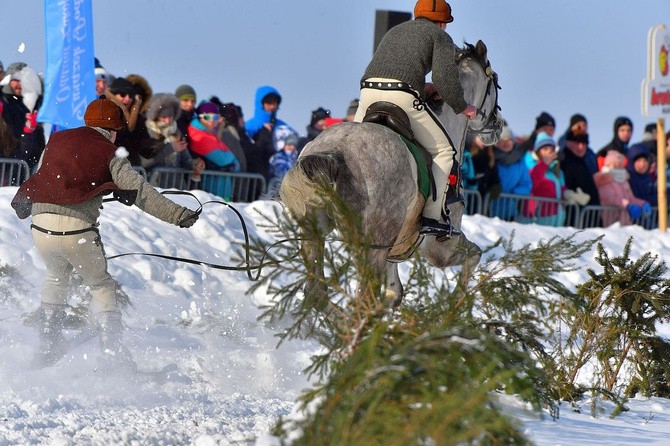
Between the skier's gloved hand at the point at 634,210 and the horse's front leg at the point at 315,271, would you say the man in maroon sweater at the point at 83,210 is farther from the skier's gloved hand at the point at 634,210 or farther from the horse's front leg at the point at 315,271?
the skier's gloved hand at the point at 634,210

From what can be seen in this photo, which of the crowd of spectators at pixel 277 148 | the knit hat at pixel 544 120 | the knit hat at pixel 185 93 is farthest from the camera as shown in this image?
the knit hat at pixel 544 120

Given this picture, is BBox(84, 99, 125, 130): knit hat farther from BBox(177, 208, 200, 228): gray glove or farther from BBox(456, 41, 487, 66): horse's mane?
BBox(456, 41, 487, 66): horse's mane

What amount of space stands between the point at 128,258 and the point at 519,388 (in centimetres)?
700

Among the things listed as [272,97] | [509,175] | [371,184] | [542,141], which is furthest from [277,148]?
[371,184]

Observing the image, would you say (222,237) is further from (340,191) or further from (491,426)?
(491,426)

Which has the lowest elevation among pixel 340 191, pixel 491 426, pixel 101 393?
pixel 101 393

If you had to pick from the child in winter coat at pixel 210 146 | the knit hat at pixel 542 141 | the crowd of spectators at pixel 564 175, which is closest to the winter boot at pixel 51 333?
the child in winter coat at pixel 210 146

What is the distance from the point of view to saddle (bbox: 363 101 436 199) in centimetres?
680

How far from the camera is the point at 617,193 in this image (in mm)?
16922

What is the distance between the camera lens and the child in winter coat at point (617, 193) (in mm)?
16812

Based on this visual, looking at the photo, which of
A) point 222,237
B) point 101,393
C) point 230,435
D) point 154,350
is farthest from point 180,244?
point 230,435

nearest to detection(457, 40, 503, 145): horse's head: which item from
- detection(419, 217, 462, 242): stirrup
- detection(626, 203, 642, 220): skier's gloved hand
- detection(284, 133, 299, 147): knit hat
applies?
detection(419, 217, 462, 242): stirrup

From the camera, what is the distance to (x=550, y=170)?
619 inches

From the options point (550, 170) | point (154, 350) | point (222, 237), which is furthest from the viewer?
point (550, 170)
